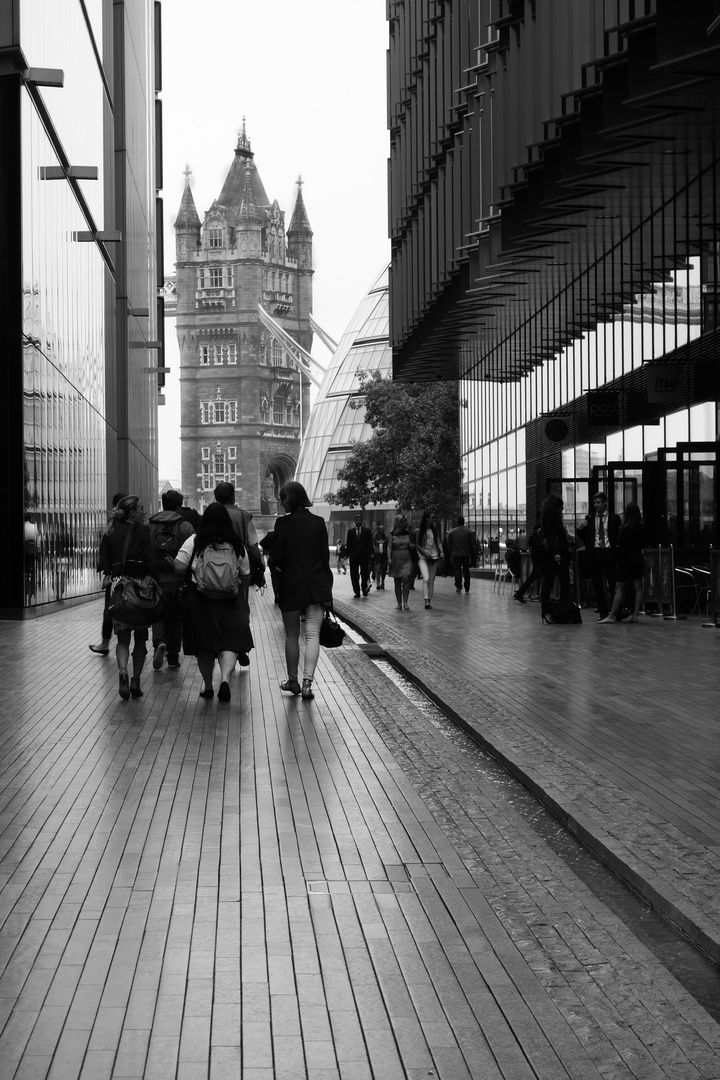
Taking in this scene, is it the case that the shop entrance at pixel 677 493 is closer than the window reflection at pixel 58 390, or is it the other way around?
the shop entrance at pixel 677 493

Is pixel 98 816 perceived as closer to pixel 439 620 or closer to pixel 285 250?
pixel 439 620

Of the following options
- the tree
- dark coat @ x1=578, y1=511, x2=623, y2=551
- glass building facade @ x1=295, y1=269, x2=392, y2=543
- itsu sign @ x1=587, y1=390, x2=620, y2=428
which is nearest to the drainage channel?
dark coat @ x1=578, y1=511, x2=623, y2=551

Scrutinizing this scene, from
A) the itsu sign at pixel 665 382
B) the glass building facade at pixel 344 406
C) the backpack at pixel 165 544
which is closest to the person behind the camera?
the backpack at pixel 165 544

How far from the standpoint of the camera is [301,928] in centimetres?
521

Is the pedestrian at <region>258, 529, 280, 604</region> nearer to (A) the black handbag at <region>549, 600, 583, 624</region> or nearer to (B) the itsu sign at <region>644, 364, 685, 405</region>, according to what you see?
(A) the black handbag at <region>549, 600, 583, 624</region>

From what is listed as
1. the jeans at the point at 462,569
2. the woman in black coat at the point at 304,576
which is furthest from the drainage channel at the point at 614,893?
the jeans at the point at 462,569

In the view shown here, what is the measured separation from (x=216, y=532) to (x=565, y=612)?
9.44 metres

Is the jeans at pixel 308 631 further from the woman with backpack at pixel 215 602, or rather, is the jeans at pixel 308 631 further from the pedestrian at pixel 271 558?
the woman with backpack at pixel 215 602

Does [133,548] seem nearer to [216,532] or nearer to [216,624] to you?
[216,532]

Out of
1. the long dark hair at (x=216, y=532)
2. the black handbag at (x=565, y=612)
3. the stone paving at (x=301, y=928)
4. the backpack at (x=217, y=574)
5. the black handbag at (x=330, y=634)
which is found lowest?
the stone paving at (x=301, y=928)

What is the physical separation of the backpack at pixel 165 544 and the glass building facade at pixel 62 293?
9.23 metres

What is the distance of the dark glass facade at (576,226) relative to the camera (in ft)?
52.5

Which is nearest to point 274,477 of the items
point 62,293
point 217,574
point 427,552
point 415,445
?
point 415,445

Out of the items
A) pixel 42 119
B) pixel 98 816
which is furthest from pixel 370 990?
pixel 42 119
